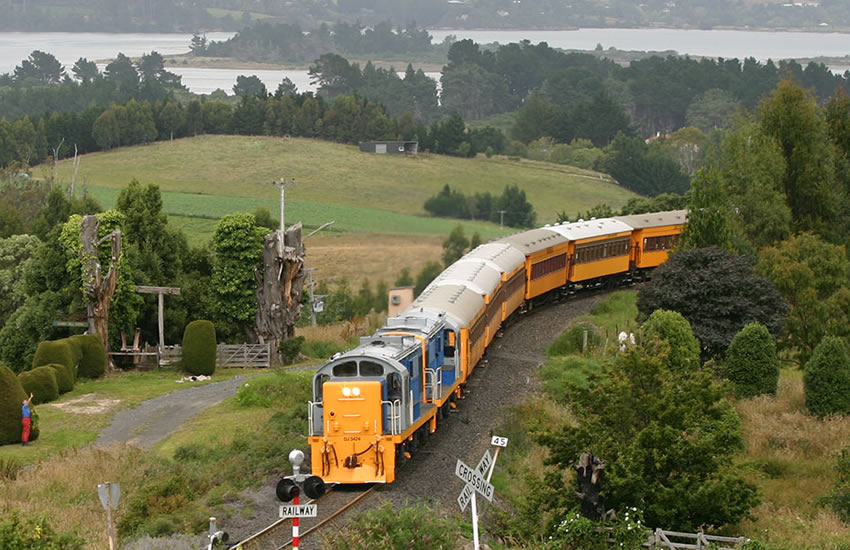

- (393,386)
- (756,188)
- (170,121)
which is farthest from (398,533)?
(170,121)

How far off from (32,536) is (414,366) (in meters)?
12.5

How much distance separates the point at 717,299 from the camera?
48.6 metres

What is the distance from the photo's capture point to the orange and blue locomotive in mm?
29656

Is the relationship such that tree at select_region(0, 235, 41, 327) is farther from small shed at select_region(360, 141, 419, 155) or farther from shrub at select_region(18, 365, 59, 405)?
small shed at select_region(360, 141, 419, 155)

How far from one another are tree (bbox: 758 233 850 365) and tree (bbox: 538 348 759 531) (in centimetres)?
Result: 2641

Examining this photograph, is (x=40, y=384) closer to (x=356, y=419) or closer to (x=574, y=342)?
(x=356, y=419)

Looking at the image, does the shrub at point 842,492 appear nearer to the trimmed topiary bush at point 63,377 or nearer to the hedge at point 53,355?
the trimmed topiary bush at point 63,377

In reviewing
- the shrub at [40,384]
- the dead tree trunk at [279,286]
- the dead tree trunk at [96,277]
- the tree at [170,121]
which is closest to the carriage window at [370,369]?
the shrub at [40,384]

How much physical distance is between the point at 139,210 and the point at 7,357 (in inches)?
349

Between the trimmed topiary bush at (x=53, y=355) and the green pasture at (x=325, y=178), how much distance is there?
1278 inches

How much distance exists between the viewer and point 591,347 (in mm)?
50656

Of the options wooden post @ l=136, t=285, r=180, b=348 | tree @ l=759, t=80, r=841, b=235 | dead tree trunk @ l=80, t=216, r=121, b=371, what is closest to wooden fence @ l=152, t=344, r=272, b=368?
wooden post @ l=136, t=285, r=180, b=348

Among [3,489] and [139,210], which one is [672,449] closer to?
[3,489]

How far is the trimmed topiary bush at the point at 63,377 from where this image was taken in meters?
46.0
